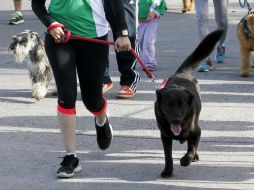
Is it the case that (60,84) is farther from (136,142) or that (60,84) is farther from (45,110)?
(45,110)

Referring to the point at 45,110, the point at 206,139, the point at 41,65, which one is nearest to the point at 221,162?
the point at 206,139

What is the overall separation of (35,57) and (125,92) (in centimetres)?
120

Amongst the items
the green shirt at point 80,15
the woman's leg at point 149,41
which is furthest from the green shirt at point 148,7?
the green shirt at point 80,15

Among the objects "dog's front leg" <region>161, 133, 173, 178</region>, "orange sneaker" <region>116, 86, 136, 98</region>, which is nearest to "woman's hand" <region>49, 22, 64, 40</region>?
"dog's front leg" <region>161, 133, 173, 178</region>

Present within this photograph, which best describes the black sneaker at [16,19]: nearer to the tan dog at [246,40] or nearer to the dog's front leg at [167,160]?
the tan dog at [246,40]

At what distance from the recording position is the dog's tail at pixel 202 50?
17.6 ft

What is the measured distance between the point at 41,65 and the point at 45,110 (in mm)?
801

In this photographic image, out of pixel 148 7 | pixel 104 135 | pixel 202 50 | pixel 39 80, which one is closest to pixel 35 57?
pixel 39 80

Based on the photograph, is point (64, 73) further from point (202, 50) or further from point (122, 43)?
point (202, 50)

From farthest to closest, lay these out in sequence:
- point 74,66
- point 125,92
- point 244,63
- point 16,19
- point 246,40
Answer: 1. point 16,19
2. point 244,63
3. point 246,40
4. point 125,92
5. point 74,66

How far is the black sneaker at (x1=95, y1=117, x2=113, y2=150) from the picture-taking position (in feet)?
17.9

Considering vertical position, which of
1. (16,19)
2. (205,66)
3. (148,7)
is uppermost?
(148,7)

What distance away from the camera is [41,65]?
791 centimetres

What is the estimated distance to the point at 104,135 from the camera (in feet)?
17.9
